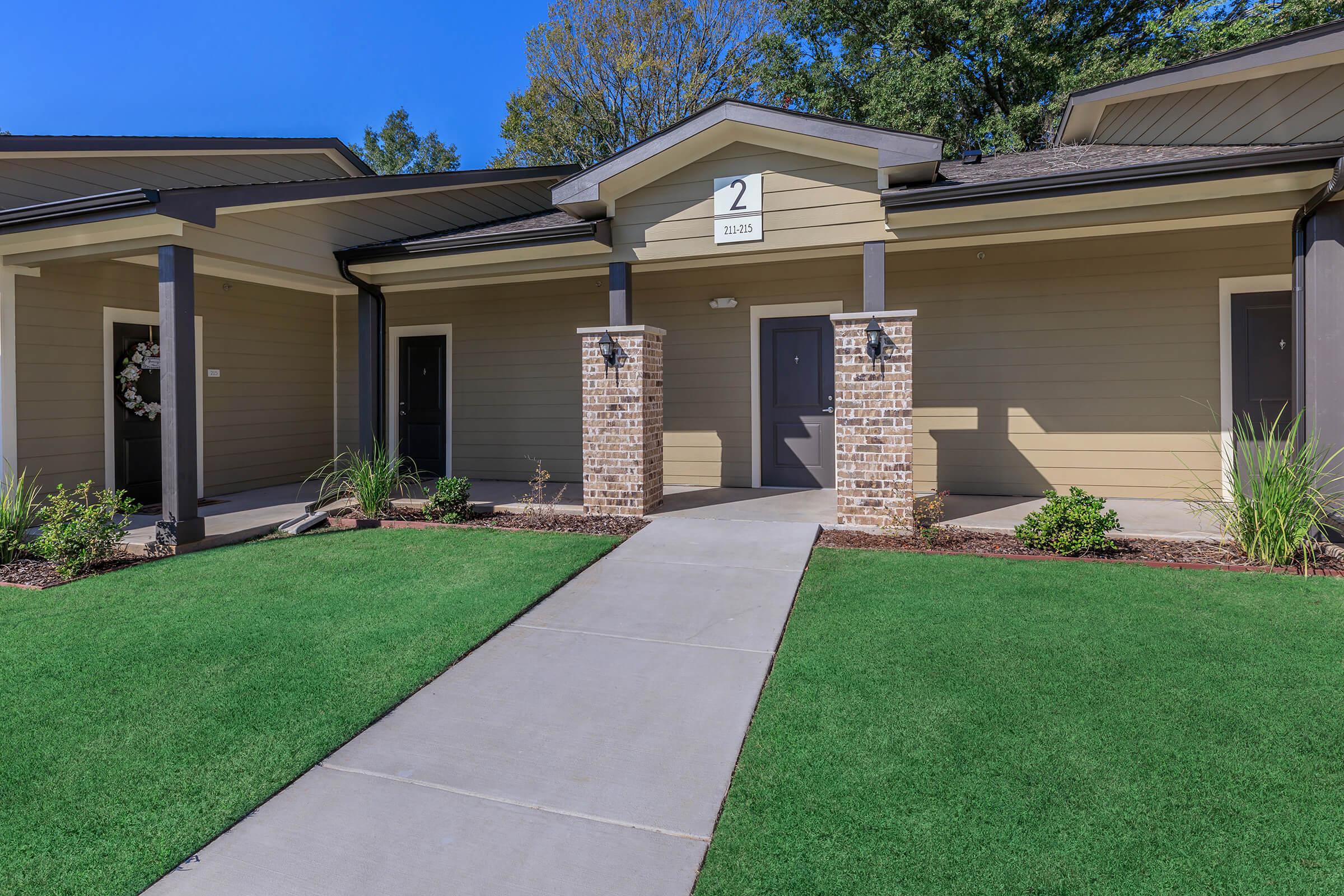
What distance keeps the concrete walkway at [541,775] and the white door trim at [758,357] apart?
4.02m

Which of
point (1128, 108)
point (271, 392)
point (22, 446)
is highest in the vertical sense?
point (1128, 108)

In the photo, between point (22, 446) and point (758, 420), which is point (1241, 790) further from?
point (22, 446)

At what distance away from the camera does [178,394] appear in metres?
5.89

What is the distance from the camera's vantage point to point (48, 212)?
19.0 ft

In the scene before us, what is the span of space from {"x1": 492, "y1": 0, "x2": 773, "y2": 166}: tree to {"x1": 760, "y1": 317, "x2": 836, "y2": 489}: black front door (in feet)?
38.6

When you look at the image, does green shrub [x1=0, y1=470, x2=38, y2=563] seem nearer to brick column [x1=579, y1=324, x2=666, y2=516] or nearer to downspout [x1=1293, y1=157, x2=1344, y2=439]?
brick column [x1=579, y1=324, x2=666, y2=516]

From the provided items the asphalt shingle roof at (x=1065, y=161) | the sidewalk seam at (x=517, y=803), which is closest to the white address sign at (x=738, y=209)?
the asphalt shingle roof at (x=1065, y=161)

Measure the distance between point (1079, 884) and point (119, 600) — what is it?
5156 millimetres

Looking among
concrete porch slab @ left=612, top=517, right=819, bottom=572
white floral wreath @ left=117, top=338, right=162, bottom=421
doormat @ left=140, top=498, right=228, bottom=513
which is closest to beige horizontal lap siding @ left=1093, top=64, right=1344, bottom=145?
concrete porch slab @ left=612, top=517, right=819, bottom=572

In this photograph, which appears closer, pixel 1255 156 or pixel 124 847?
pixel 124 847

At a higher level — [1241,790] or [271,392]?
[271,392]

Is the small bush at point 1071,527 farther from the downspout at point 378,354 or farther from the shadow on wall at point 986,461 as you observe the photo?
the downspout at point 378,354

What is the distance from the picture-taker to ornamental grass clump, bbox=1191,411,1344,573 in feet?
15.4

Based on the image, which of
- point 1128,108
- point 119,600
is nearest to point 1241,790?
point 119,600
